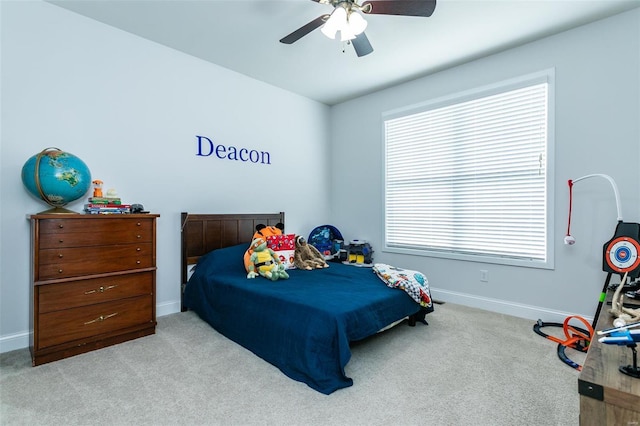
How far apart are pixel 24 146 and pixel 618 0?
4886 millimetres

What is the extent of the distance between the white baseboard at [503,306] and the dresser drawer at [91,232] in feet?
10.2

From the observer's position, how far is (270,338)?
2.23m

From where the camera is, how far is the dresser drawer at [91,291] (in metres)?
2.19

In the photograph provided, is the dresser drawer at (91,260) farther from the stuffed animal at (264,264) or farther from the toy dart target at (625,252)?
the toy dart target at (625,252)

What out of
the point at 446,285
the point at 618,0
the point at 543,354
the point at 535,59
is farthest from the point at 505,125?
the point at 543,354

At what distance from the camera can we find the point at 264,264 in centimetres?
301

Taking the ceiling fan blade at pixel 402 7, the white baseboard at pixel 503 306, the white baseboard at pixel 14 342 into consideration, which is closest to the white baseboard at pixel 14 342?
the white baseboard at pixel 14 342

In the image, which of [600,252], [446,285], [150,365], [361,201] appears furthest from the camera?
[361,201]

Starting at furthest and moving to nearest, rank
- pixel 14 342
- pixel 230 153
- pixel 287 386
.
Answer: pixel 230 153 < pixel 14 342 < pixel 287 386

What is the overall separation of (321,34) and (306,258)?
230cm

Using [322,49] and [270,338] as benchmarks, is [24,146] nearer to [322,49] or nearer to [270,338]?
[270,338]

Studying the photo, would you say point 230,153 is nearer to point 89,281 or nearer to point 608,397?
point 89,281

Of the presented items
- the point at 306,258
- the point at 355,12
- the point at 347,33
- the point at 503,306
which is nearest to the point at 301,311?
the point at 306,258

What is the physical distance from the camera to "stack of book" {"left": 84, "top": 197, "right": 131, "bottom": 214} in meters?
2.50
